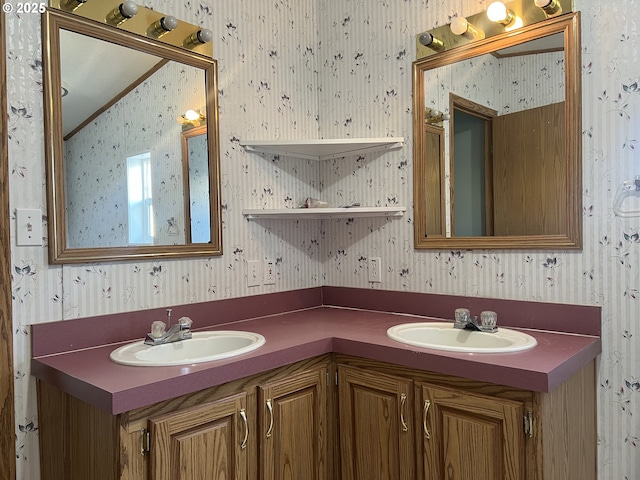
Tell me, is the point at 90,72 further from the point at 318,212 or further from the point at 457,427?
the point at 457,427

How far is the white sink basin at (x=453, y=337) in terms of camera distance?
155cm

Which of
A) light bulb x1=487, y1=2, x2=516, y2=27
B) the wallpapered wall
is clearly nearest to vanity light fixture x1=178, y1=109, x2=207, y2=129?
the wallpapered wall

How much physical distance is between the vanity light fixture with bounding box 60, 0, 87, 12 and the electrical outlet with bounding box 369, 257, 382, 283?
1501mm

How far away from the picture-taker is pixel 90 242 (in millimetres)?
1611

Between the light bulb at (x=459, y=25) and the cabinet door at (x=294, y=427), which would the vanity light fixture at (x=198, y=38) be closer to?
the light bulb at (x=459, y=25)

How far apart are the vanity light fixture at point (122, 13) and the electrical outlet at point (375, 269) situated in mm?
1379

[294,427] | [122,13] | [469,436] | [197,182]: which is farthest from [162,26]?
[469,436]

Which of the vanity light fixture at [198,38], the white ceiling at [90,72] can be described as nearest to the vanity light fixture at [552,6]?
the vanity light fixture at [198,38]

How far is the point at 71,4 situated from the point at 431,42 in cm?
132

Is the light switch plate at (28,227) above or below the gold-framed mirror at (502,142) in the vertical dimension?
below

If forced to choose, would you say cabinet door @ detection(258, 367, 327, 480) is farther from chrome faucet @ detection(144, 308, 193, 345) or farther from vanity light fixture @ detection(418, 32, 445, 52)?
vanity light fixture @ detection(418, 32, 445, 52)

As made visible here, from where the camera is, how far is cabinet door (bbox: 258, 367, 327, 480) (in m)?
1.51

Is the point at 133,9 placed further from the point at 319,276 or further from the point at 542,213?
the point at 542,213

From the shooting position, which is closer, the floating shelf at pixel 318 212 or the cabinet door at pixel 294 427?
the cabinet door at pixel 294 427
